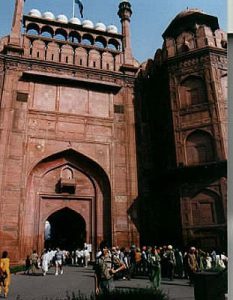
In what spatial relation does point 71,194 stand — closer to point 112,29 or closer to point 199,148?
point 199,148

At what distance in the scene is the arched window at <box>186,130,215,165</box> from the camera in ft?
29.1

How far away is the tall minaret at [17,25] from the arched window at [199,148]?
612 cm

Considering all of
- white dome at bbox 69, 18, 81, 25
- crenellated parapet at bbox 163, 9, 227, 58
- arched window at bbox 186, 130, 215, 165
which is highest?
white dome at bbox 69, 18, 81, 25

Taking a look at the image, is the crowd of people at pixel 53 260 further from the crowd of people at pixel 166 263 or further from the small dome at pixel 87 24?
the small dome at pixel 87 24

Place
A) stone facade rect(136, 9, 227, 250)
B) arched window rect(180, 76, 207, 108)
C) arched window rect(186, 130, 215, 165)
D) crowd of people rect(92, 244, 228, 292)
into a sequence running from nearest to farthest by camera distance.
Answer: crowd of people rect(92, 244, 228, 292), stone facade rect(136, 9, 227, 250), arched window rect(186, 130, 215, 165), arched window rect(180, 76, 207, 108)

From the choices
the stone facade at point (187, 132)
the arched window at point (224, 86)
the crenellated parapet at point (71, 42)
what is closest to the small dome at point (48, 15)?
the crenellated parapet at point (71, 42)

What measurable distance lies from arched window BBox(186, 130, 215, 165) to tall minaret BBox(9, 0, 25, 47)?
612 centimetres

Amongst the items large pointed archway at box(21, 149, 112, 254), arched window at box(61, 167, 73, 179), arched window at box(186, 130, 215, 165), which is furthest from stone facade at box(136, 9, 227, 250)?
arched window at box(61, 167, 73, 179)

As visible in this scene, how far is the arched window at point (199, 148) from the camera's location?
886 cm

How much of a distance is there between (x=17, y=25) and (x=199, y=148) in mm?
7002

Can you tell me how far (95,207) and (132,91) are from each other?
4067 mm

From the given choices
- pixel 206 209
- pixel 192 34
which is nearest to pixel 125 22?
pixel 192 34

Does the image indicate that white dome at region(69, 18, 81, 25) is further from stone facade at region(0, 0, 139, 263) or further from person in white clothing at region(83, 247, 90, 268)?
person in white clothing at region(83, 247, 90, 268)

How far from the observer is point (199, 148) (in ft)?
29.8
